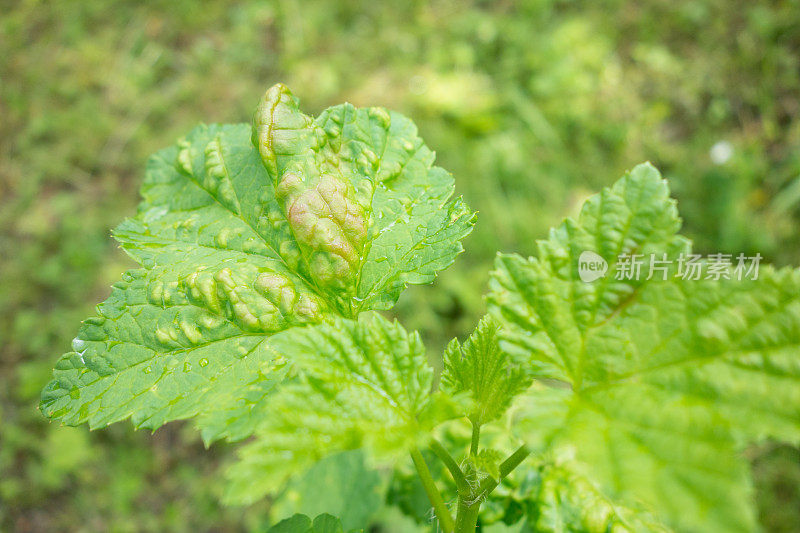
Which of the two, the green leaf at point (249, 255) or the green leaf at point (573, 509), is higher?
the green leaf at point (249, 255)

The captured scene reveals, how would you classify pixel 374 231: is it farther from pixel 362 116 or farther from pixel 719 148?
pixel 719 148

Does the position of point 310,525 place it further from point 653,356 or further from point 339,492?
point 653,356

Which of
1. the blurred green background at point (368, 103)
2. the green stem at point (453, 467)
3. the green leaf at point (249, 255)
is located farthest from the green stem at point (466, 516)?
the blurred green background at point (368, 103)

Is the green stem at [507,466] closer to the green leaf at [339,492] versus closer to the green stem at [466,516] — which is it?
the green stem at [466,516]

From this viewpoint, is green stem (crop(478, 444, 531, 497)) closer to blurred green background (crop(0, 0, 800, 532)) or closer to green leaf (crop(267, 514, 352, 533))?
green leaf (crop(267, 514, 352, 533))
